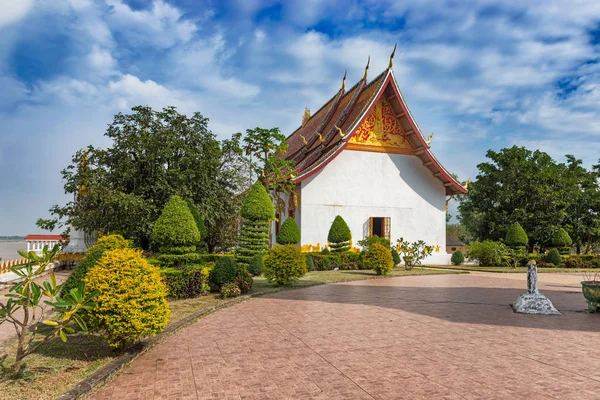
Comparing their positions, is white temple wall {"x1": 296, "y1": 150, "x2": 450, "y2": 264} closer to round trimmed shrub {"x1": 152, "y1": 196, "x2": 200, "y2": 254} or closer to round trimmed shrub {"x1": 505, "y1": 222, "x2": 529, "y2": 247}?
round trimmed shrub {"x1": 505, "y1": 222, "x2": 529, "y2": 247}

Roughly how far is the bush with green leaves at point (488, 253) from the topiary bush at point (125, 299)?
2123cm

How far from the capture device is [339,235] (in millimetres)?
19656

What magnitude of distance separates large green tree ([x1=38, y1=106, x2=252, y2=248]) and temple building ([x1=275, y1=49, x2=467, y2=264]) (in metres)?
4.50

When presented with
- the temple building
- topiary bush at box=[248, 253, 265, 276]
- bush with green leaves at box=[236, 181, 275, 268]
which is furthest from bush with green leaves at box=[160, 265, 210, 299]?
the temple building

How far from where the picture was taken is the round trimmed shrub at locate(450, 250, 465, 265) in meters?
22.5

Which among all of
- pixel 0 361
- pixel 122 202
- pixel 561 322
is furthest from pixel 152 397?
pixel 122 202

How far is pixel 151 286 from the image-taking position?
526 centimetres

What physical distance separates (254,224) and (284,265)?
383cm

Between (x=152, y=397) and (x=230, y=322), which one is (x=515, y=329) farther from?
(x=152, y=397)

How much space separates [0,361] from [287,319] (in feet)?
13.8

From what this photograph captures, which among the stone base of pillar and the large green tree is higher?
the large green tree

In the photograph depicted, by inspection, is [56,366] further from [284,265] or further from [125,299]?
[284,265]

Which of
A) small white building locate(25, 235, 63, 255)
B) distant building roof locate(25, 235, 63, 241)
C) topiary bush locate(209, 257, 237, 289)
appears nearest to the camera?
topiary bush locate(209, 257, 237, 289)

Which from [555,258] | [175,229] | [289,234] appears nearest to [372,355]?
[175,229]
